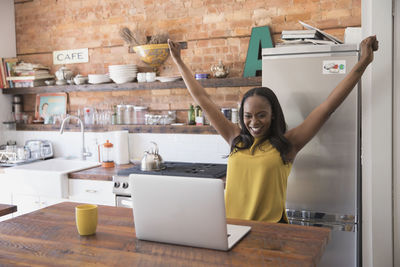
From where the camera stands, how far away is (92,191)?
3.59 meters

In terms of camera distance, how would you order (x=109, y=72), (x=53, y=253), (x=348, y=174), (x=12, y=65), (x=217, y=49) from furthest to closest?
1. (x=12, y=65)
2. (x=109, y=72)
3. (x=217, y=49)
4. (x=348, y=174)
5. (x=53, y=253)

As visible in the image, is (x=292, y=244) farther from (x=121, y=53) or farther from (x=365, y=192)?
(x=121, y=53)

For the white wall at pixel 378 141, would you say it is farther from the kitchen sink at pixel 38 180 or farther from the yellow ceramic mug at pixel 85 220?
the kitchen sink at pixel 38 180

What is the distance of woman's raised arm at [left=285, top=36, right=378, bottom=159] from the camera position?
2.25 metres

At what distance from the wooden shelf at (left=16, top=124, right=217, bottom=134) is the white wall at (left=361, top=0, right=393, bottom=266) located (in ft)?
4.87

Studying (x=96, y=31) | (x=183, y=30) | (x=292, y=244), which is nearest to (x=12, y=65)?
(x=96, y=31)

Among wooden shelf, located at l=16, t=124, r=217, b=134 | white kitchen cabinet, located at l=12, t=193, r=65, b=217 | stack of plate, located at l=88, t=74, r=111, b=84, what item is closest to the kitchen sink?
white kitchen cabinet, located at l=12, t=193, r=65, b=217

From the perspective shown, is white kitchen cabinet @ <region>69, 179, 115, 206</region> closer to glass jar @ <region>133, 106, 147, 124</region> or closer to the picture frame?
glass jar @ <region>133, 106, 147, 124</region>

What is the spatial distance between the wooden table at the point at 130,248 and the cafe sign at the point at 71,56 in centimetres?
296

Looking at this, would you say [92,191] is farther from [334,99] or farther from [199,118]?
[334,99]

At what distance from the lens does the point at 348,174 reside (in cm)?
264

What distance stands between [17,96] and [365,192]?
402 centimetres

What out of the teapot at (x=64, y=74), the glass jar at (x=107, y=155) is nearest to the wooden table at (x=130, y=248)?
the glass jar at (x=107, y=155)

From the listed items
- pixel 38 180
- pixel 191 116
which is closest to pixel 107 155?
pixel 38 180
